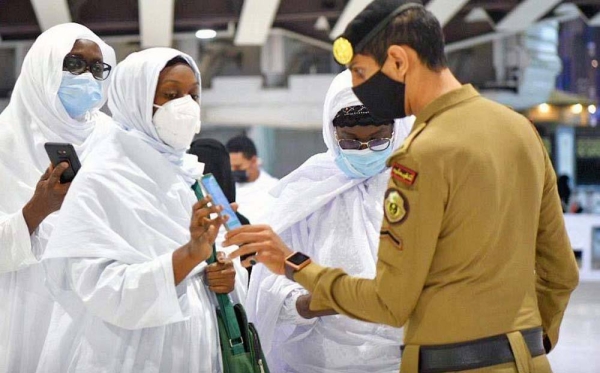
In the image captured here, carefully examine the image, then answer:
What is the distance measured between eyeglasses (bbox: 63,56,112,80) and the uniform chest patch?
1.63 m

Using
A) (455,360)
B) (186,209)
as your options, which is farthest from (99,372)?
(455,360)

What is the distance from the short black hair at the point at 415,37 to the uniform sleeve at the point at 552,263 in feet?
1.25

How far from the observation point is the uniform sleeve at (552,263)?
2.21 m

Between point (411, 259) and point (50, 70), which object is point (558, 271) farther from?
point (50, 70)

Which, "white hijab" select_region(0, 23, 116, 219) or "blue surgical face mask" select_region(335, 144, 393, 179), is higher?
"white hijab" select_region(0, 23, 116, 219)

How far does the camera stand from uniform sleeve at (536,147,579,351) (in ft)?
7.23

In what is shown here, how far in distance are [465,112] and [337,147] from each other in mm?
1083

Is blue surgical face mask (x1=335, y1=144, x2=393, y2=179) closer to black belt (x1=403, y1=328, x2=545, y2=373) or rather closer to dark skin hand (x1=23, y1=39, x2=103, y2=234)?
dark skin hand (x1=23, y1=39, x2=103, y2=234)

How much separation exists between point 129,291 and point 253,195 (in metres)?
3.99

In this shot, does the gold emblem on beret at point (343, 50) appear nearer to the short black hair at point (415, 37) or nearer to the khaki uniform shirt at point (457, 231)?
the short black hair at point (415, 37)

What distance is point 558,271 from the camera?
2289mm

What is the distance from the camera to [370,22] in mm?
2068

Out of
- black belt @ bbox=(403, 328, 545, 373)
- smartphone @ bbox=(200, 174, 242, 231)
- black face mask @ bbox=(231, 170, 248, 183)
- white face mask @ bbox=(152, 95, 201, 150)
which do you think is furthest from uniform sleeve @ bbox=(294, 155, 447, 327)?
black face mask @ bbox=(231, 170, 248, 183)

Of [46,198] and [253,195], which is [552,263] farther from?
[253,195]
